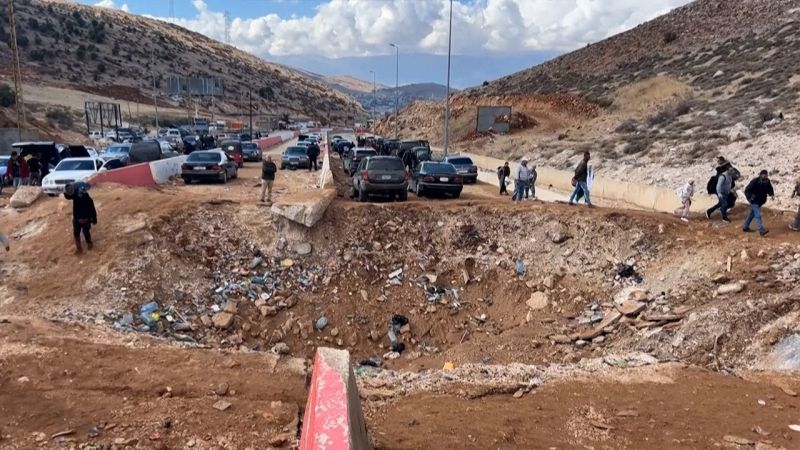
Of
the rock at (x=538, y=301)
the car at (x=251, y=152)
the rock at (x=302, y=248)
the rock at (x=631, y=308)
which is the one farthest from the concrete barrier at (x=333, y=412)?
the car at (x=251, y=152)

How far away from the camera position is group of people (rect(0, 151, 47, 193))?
20344 millimetres

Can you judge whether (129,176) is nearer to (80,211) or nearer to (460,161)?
(80,211)

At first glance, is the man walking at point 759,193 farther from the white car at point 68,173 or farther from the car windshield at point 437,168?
the white car at point 68,173

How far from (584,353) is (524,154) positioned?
3133cm

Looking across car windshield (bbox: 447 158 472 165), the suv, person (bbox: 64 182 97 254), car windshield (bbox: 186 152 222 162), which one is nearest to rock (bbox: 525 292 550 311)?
the suv

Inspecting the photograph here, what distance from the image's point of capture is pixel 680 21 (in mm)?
61656

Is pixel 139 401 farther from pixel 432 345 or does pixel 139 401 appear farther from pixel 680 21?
pixel 680 21

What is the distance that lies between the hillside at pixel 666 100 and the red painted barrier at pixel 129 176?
20.3 m

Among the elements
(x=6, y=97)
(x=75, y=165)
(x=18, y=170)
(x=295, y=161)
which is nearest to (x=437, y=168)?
(x=75, y=165)

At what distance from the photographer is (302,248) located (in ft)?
46.8

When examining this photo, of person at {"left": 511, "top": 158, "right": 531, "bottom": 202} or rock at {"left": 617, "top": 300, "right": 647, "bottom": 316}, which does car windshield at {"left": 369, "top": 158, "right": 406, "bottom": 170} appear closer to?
person at {"left": 511, "top": 158, "right": 531, "bottom": 202}

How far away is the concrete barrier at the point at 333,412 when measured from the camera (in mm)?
4559

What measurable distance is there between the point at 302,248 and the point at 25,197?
846cm

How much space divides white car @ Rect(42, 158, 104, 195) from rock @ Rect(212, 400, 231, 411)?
1327 centimetres
